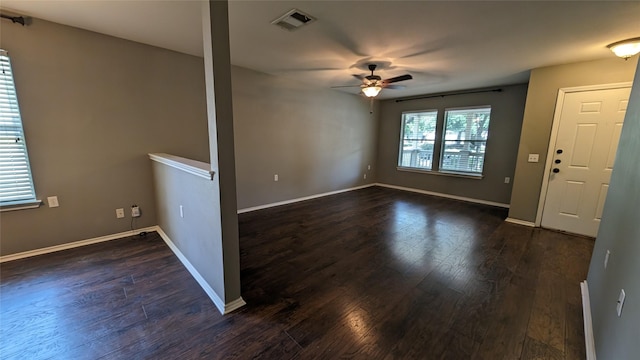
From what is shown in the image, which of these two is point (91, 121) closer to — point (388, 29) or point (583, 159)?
point (388, 29)

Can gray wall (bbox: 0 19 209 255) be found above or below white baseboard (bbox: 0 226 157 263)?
above

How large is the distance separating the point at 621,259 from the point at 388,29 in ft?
7.99

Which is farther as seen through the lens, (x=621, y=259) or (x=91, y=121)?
(x=91, y=121)

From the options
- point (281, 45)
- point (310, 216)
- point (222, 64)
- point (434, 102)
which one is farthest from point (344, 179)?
point (222, 64)

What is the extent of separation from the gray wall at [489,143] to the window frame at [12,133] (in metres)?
6.50

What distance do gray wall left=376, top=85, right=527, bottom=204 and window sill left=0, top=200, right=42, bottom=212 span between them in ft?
21.3

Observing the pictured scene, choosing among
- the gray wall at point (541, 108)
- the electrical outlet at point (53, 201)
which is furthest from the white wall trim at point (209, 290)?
the gray wall at point (541, 108)

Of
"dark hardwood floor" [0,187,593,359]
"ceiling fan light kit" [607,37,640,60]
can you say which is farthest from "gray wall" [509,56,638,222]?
"dark hardwood floor" [0,187,593,359]

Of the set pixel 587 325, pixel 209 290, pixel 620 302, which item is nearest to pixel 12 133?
pixel 209 290

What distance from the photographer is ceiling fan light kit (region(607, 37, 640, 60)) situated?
8.16 ft

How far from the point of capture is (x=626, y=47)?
2545 mm

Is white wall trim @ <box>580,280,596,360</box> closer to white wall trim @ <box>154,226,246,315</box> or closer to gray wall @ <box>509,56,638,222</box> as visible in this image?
gray wall @ <box>509,56,638,222</box>

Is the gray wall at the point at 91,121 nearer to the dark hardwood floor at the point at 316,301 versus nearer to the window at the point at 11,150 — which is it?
the window at the point at 11,150

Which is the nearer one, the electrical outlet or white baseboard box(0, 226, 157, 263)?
white baseboard box(0, 226, 157, 263)
